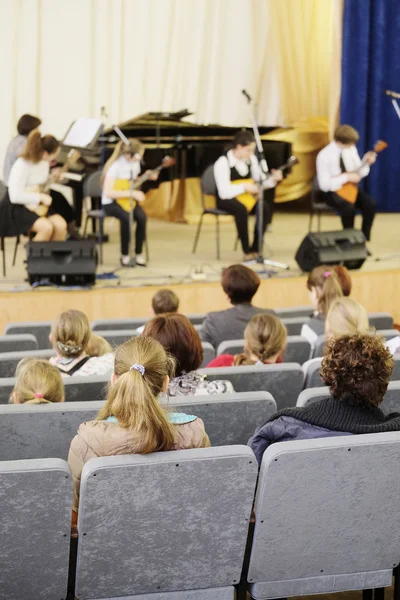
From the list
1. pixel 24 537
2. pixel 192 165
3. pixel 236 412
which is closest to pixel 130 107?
pixel 192 165

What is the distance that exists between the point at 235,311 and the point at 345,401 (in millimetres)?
2075

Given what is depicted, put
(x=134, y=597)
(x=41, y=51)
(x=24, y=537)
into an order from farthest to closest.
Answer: (x=41, y=51) → (x=134, y=597) → (x=24, y=537)

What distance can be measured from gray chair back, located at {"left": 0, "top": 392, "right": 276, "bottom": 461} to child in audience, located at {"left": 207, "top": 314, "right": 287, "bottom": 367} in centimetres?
67

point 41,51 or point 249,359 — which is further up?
point 41,51

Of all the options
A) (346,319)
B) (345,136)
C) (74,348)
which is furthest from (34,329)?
(345,136)

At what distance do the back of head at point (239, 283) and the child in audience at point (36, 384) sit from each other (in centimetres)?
173

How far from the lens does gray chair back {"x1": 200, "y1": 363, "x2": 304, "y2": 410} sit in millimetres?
3332

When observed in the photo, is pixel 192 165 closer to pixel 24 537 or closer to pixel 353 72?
pixel 353 72

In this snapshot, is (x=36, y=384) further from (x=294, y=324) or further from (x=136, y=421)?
(x=294, y=324)

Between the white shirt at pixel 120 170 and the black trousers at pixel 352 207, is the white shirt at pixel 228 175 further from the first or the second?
the white shirt at pixel 120 170

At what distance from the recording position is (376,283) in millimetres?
6945

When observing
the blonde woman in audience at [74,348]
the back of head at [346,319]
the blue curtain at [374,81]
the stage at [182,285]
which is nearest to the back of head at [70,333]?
the blonde woman in audience at [74,348]

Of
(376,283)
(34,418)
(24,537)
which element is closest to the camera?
(24,537)

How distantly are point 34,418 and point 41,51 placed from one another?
7585 millimetres
